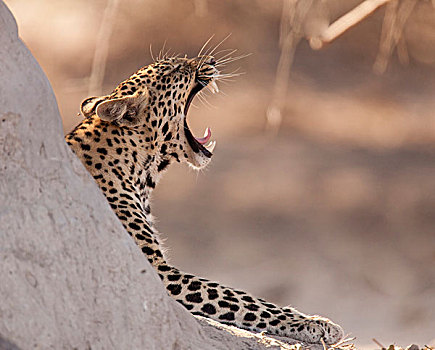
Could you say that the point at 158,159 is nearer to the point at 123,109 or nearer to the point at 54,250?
the point at 123,109

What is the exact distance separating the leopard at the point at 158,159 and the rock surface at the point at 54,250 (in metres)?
1.79

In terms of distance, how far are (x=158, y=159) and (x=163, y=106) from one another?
34cm

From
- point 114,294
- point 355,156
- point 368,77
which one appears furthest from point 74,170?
point 368,77

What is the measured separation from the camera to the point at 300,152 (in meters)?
13.1

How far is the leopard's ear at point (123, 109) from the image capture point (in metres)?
5.65

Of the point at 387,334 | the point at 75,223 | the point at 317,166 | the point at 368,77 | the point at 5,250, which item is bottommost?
the point at 5,250

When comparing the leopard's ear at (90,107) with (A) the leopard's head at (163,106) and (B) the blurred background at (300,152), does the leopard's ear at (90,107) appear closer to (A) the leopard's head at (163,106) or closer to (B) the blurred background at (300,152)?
(A) the leopard's head at (163,106)

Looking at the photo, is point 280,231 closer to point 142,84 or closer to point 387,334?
point 387,334

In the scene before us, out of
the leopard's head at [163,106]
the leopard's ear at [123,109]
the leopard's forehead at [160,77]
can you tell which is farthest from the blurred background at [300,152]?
the leopard's ear at [123,109]

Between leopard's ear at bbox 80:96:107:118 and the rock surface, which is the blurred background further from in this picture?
the rock surface

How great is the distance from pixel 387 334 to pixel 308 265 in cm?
157

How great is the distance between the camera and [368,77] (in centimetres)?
1404

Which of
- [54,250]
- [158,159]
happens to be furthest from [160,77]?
[54,250]

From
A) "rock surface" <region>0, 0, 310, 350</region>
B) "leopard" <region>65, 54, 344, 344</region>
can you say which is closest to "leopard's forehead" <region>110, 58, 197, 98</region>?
"leopard" <region>65, 54, 344, 344</region>
